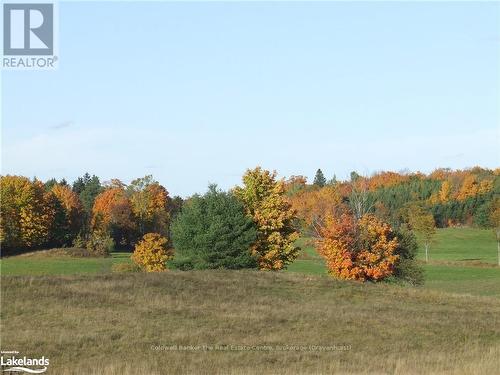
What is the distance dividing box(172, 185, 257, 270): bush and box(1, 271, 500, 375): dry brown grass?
10.9 m

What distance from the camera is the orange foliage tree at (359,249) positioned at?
172 feet

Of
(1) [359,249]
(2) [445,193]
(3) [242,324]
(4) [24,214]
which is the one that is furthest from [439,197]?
(3) [242,324]

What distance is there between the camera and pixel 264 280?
1663 inches

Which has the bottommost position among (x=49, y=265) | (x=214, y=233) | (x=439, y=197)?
(x=49, y=265)

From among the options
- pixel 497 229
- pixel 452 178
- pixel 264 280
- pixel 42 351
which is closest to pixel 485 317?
pixel 264 280

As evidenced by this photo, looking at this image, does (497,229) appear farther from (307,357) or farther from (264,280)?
(307,357)

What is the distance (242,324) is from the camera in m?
29.0

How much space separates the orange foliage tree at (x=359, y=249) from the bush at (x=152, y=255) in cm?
2296

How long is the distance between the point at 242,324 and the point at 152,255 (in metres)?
43.0
